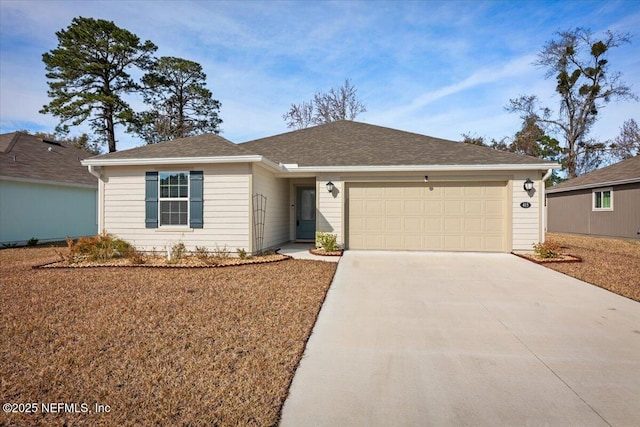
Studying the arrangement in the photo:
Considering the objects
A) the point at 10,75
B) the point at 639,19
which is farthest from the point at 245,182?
the point at 639,19

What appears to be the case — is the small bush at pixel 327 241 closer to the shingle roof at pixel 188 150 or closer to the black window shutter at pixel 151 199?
the shingle roof at pixel 188 150

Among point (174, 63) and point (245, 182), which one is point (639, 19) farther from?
point (174, 63)

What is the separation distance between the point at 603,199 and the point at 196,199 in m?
17.7

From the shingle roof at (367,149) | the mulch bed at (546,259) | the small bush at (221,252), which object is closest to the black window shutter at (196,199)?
the small bush at (221,252)

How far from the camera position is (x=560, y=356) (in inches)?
137

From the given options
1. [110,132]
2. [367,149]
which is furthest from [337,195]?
[110,132]

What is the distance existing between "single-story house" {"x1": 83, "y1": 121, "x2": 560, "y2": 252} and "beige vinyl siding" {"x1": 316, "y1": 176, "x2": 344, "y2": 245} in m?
0.03

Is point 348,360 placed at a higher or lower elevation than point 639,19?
lower

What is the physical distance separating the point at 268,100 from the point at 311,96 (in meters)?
9.73

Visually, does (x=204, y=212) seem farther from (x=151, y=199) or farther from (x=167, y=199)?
(x=151, y=199)

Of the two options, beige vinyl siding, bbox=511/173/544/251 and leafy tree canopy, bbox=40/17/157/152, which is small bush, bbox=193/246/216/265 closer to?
beige vinyl siding, bbox=511/173/544/251

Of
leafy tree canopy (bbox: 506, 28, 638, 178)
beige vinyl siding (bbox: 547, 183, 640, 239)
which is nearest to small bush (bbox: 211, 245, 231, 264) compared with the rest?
beige vinyl siding (bbox: 547, 183, 640, 239)

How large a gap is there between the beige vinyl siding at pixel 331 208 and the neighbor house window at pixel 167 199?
3.81 m

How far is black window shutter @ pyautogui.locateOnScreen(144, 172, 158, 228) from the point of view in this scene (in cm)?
933
